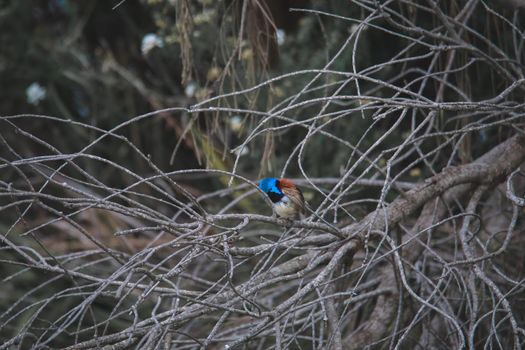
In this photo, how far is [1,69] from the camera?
5781mm

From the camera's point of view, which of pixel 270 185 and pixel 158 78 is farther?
pixel 158 78

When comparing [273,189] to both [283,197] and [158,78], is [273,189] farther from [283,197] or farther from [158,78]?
[158,78]

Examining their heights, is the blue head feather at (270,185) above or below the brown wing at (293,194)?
above

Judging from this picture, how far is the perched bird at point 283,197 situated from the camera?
3.27 metres

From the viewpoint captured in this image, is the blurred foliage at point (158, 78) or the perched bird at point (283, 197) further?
the blurred foliage at point (158, 78)

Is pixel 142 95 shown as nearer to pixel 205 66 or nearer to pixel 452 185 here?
pixel 205 66

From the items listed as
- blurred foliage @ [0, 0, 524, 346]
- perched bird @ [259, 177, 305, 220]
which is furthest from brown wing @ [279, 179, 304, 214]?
blurred foliage @ [0, 0, 524, 346]

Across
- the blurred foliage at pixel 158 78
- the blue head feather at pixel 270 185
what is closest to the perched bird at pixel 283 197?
the blue head feather at pixel 270 185

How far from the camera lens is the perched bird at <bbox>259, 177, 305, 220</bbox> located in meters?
3.27

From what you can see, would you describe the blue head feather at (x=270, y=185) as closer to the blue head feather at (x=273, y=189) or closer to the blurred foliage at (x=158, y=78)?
the blue head feather at (x=273, y=189)

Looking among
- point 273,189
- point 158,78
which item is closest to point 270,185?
point 273,189

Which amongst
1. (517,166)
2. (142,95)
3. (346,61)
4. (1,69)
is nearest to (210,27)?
(346,61)

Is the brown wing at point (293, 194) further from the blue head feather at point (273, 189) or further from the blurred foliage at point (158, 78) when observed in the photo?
the blurred foliage at point (158, 78)

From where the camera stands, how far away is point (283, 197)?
130 inches
